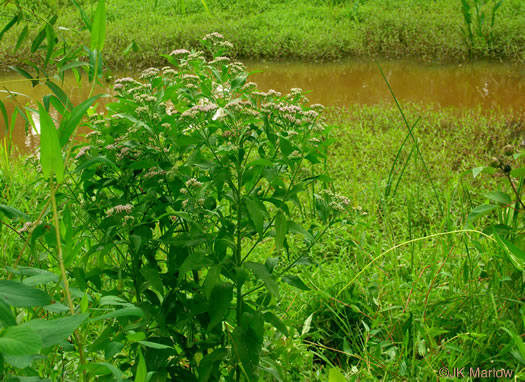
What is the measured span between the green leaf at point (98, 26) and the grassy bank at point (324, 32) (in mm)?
4975

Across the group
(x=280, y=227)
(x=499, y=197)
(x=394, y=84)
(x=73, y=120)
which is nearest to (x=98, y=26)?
(x=73, y=120)

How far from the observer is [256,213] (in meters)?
1.08

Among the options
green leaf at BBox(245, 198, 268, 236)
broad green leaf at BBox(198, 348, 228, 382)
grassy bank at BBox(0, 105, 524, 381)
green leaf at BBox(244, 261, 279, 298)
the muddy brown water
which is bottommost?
the muddy brown water

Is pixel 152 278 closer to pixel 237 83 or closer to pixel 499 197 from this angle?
pixel 237 83

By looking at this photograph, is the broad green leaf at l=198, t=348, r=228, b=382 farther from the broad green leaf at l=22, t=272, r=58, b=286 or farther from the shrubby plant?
the broad green leaf at l=22, t=272, r=58, b=286

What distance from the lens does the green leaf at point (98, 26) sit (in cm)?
63

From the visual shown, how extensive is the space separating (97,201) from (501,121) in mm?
3123

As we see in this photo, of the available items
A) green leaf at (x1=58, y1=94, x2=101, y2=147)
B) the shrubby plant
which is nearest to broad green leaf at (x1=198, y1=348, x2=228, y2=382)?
the shrubby plant

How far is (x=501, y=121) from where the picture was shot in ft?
12.1

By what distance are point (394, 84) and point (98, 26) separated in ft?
15.7

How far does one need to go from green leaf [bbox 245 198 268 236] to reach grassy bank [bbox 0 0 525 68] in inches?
181

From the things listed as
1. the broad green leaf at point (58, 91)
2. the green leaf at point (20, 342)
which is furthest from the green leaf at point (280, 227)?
the green leaf at point (20, 342)

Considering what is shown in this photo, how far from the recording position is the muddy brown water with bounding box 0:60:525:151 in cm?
462

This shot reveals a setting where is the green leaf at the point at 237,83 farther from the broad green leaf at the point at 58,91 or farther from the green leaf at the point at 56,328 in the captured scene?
the green leaf at the point at 56,328
